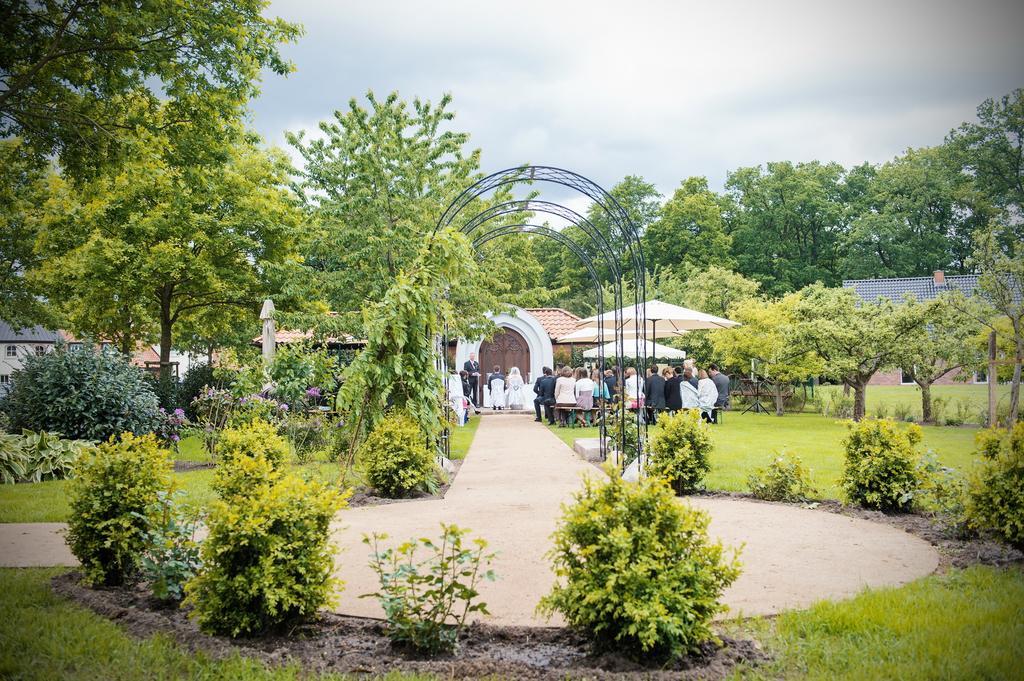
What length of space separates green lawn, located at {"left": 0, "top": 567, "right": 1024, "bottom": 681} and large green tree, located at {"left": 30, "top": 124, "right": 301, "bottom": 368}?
583 inches

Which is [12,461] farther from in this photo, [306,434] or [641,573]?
A: [641,573]

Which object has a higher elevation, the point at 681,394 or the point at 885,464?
the point at 681,394

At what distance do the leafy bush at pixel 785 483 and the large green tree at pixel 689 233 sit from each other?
3665 centimetres

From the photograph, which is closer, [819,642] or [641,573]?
[641,573]

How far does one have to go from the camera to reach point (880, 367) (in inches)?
693

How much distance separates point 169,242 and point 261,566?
55.3ft

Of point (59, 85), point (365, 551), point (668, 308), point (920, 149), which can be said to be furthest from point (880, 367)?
point (920, 149)

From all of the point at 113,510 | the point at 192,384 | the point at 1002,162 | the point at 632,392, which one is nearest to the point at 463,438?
the point at 632,392

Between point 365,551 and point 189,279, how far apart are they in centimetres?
1583

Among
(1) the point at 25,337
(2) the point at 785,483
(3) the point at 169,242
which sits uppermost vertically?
(3) the point at 169,242

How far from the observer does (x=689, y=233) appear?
45.4 metres

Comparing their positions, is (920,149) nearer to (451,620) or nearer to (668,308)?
(668,308)

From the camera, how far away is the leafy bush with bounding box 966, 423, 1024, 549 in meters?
5.28

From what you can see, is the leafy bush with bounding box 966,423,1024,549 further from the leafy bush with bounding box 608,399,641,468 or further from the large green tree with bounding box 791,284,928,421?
the large green tree with bounding box 791,284,928,421
